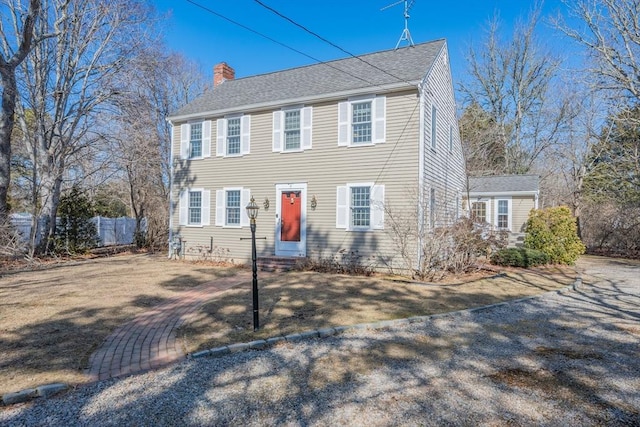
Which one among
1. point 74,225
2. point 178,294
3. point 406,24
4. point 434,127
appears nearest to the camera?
point 178,294

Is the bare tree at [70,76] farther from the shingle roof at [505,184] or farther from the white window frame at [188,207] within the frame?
the shingle roof at [505,184]

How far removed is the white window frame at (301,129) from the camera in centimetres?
1191

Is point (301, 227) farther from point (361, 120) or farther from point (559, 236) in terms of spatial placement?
point (559, 236)

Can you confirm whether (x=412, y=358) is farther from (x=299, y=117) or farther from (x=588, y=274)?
(x=588, y=274)

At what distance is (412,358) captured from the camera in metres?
4.29

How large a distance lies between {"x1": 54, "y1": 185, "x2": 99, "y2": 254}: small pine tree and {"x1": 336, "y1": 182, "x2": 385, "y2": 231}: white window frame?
459 inches

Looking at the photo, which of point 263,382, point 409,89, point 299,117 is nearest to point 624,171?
point 409,89

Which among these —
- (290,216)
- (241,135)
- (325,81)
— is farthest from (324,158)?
(241,135)

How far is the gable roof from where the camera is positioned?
11109mm

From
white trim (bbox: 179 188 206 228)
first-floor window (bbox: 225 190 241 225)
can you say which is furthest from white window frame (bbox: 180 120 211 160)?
first-floor window (bbox: 225 190 241 225)

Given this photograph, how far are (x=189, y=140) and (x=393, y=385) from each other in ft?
43.5

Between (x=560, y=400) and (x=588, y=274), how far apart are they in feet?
34.0

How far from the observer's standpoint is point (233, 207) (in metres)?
13.1

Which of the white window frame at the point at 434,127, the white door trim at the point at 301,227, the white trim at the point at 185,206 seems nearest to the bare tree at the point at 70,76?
the white trim at the point at 185,206
